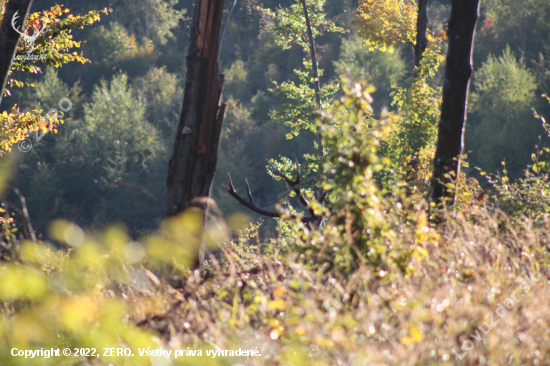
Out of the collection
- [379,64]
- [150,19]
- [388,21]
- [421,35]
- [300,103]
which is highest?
[150,19]

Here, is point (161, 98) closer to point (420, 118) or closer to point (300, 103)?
point (300, 103)

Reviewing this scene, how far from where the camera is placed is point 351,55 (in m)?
40.9

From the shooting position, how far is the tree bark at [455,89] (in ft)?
17.4

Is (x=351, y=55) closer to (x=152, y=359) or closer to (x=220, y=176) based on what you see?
(x=220, y=176)

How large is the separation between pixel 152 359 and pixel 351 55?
40986mm

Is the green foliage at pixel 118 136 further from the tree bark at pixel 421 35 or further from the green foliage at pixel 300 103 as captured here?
the tree bark at pixel 421 35

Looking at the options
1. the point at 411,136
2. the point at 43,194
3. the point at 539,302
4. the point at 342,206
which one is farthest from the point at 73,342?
the point at 43,194

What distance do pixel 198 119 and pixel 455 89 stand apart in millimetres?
3281

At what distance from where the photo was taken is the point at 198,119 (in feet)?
20.4

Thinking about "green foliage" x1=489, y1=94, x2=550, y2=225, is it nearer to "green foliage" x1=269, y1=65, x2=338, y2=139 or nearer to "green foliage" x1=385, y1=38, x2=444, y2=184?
"green foliage" x1=385, y1=38, x2=444, y2=184

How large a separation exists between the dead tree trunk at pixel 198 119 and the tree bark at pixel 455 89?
9.57 feet

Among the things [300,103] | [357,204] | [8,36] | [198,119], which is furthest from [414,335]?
[300,103]

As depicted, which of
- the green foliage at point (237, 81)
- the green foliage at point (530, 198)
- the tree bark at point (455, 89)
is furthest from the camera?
the green foliage at point (237, 81)

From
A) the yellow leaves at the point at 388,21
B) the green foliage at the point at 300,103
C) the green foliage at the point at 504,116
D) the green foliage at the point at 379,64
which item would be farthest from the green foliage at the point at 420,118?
the green foliage at the point at 379,64
